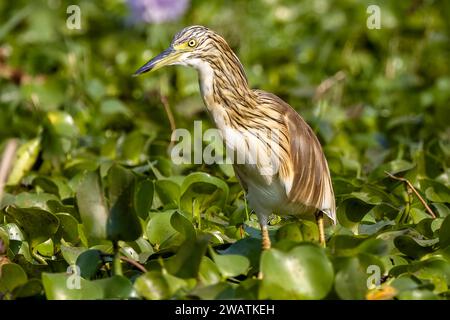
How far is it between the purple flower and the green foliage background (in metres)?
0.13

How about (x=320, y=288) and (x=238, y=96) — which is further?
(x=238, y=96)

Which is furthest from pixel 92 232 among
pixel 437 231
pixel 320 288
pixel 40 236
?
pixel 437 231

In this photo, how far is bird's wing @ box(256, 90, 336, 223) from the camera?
363 cm

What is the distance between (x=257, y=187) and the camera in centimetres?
362

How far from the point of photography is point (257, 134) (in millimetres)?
3545

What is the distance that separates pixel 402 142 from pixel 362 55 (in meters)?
1.92

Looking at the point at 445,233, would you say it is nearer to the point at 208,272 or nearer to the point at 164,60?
the point at 208,272

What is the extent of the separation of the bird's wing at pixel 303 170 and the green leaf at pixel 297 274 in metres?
0.56

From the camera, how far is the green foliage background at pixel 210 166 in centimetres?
316

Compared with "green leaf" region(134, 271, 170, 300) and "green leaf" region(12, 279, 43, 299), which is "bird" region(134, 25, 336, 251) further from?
"green leaf" region(12, 279, 43, 299)

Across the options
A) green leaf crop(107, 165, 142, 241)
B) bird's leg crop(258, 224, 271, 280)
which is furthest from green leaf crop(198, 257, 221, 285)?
green leaf crop(107, 165, 142, 241)

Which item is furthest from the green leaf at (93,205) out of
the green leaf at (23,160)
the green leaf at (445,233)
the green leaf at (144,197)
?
the green leaf at (23,160)
